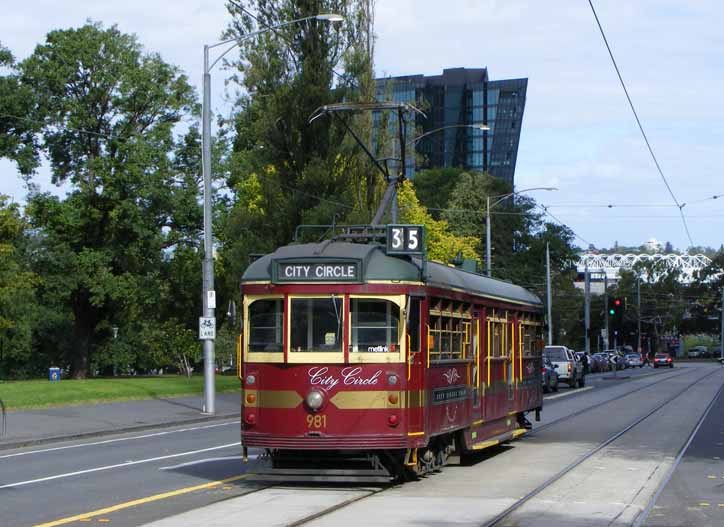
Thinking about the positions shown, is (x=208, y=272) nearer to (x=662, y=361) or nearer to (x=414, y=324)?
(x=414, y=324)

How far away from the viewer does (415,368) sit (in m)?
14.7

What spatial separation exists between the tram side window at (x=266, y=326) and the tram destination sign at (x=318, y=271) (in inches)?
12.7

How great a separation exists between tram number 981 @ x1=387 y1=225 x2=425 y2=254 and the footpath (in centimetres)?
944

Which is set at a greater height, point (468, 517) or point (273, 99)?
point (273, 99)

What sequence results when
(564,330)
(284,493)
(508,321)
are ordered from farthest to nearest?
(564,330) < (508,321) < (284,493)

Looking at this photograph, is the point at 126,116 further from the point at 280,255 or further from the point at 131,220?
the point at 280,255

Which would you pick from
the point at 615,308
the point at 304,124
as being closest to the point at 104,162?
the point at 304,124

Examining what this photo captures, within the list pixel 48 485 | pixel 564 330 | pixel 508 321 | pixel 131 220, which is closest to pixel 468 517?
pixel 48 485

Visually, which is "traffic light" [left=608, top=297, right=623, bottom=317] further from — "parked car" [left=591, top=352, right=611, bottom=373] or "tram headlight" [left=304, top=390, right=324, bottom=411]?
"tram headlight" [left=304, top=390, right=324, bottom=411]

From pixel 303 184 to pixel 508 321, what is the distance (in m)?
20.1

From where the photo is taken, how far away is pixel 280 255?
1489 cm

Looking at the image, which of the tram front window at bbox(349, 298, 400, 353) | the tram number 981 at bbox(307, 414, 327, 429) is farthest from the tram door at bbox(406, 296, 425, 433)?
the tram number 981 at bbox(307, 414, 327, 429)

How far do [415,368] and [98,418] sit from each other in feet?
45.7

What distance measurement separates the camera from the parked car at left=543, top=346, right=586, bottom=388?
157 feet
